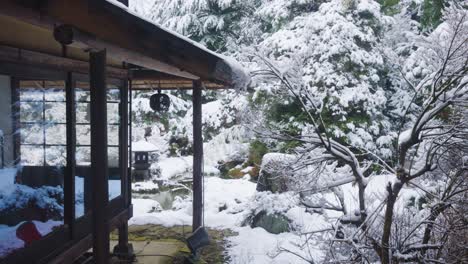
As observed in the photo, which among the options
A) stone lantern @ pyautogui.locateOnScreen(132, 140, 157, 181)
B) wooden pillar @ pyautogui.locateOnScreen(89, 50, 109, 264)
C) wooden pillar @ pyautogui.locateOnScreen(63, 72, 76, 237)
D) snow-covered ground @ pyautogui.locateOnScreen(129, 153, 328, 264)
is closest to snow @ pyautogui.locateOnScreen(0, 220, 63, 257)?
wooden pillar @ pyautogui.locateOnScreen(63, 72, 76, 237)

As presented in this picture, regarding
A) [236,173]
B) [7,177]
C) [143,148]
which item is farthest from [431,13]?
[7,177]

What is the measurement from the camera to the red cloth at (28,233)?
3407mm

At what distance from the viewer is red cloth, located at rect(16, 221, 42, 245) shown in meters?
3.41

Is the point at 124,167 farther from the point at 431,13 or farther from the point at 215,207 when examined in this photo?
the point at 431,13

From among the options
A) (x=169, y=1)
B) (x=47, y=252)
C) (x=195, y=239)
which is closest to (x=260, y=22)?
(x=169, y=1)

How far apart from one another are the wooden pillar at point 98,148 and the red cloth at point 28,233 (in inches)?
34.5

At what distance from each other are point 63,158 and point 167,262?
7.13 ft

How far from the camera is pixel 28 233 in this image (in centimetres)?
350

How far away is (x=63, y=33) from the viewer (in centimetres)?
244

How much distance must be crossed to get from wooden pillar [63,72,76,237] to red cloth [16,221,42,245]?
1.30ft

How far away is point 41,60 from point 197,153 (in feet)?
10.1

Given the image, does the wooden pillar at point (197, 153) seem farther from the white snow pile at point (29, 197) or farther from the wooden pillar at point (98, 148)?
the wooden pillar at point (98, 148)

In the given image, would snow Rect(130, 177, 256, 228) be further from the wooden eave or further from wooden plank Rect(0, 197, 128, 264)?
the wooden eave

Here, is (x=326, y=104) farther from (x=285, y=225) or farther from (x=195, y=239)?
(x=195, y=239)
